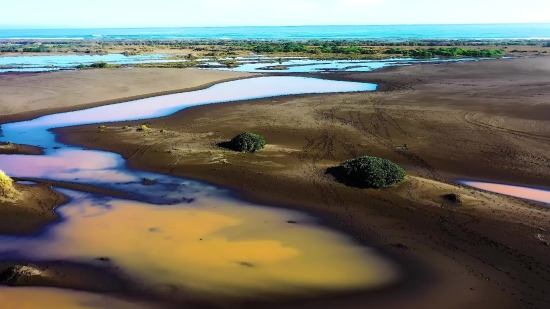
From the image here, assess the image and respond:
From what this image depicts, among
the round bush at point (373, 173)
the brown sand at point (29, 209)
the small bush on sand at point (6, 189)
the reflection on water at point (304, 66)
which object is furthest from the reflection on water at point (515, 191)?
the reflection on water at point (304, 66)

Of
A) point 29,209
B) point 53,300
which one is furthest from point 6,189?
point 53,300

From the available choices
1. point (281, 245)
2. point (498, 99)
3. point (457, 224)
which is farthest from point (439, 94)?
point (281, 245)

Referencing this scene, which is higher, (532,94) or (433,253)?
(532,94)

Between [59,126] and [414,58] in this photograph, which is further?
[414,58]

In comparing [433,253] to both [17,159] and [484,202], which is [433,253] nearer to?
[484,202]

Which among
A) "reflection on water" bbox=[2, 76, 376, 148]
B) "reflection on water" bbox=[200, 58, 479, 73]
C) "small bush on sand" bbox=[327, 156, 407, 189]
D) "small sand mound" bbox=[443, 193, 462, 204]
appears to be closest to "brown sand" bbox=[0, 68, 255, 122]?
"reflection on water" bbox=[2, 76, 376, 148]

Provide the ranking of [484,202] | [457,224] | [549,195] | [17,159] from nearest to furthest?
[457,224]
[484,202]
[549,195]
[17,159]
